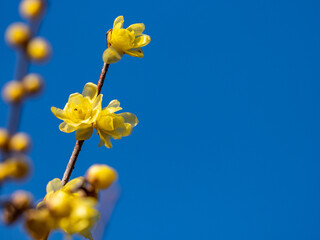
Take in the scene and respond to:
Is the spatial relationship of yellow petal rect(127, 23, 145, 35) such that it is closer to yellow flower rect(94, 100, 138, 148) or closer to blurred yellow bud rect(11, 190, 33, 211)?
yellow flower rect(94, 100, 138, 148)

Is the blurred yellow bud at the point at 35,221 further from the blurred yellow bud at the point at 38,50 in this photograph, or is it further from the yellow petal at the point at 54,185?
the yellow petal at the point at 54,185

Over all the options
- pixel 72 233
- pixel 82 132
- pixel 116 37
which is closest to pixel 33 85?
pixel 72 233

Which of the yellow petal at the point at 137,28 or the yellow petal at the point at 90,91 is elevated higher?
the yellow petal at the point at 137,28

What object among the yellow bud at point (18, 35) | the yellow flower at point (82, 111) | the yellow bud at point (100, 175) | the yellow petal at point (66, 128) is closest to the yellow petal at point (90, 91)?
the yellow flower at point (82, 111)

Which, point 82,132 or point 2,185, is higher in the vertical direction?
point 82,132

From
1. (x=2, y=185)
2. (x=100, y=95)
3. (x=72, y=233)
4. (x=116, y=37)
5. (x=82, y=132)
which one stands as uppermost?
(x=116, y=37)

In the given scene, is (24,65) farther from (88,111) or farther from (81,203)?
(88,111)

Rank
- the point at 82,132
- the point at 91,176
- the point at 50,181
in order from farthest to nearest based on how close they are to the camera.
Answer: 1. the point at 82,132
2. the point at 50,181
3. the point at 91,176
